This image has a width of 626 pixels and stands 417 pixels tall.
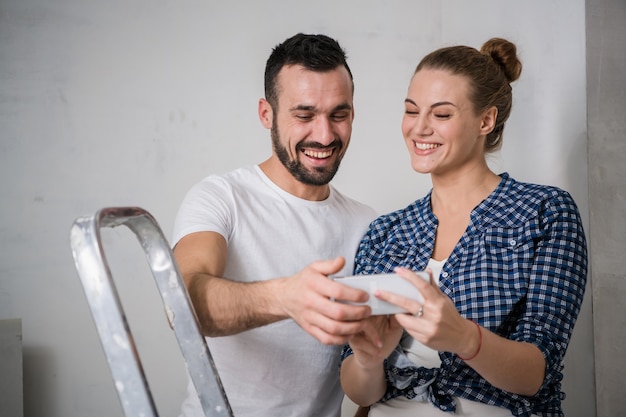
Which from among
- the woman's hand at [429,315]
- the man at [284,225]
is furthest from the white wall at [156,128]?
the woman's hand at [429,315]

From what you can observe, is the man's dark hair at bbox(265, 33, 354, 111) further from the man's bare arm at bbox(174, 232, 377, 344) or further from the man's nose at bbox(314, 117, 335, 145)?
the man's bare arm at bbox(174, 232, 377, 344)

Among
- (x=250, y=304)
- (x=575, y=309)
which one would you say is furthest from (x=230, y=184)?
(x=575, y=309)

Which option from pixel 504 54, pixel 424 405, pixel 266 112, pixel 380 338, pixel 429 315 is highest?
pixel 504 54

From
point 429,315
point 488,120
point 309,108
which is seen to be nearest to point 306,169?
point 309,108

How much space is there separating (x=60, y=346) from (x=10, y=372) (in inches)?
10.4

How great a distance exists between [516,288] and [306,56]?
0.85m

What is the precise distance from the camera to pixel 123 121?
2.61m

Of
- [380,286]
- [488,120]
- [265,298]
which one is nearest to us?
[380,286]

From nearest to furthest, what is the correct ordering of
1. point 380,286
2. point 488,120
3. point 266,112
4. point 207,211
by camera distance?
point 380,286, point 207,211, point 488,120, point 266,112

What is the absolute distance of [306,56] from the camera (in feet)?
5.78

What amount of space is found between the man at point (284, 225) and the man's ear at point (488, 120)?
378mm

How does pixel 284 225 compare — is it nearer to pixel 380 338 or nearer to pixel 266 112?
pixel 266 112

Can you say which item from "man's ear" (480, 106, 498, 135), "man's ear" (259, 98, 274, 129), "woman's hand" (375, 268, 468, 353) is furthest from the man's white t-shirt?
"woman's hand" (375, 268, 468, 353)

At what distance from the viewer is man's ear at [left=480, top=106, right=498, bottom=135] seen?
5.50ft
